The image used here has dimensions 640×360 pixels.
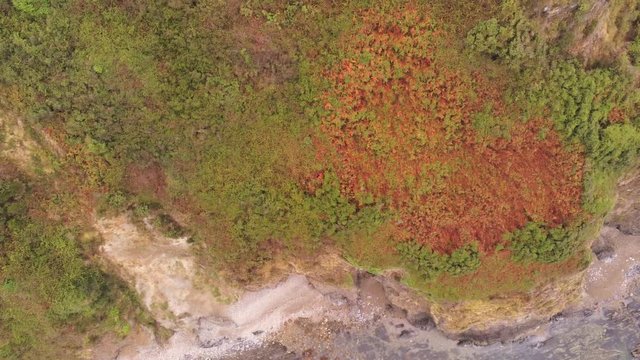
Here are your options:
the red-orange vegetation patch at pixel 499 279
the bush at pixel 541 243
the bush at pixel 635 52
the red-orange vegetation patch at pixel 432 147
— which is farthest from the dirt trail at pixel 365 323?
the bush at pixel 635 52

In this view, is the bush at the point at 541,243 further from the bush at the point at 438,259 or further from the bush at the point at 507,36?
the bush at the point at 507,36

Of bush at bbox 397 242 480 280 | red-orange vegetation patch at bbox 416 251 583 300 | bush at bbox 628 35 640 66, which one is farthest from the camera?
red-orange vegetation patch at bbox 416 251 583 300

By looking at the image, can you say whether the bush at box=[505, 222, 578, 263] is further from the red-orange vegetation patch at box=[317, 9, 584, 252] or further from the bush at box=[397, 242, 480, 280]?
the bush at box=[397, 242, 480, 280]

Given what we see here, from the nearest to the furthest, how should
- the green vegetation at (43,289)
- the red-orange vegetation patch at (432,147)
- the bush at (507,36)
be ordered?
the bush at (507,36) → the red-orange vegetation patch at (432,147) → the green vegetation at (43,289)

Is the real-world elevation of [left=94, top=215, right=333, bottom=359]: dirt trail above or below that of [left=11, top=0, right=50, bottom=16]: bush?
below

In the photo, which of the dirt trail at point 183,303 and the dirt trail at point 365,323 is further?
the dirt trail at point 365,323

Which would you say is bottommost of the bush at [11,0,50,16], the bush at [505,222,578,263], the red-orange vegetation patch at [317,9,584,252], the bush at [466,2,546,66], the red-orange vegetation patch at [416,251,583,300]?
the red-orange vegetation patch at [416,251,583,300]

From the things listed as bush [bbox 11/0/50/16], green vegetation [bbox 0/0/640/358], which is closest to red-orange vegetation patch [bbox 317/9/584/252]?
green vegetation [bbox 0/0/640/358]
